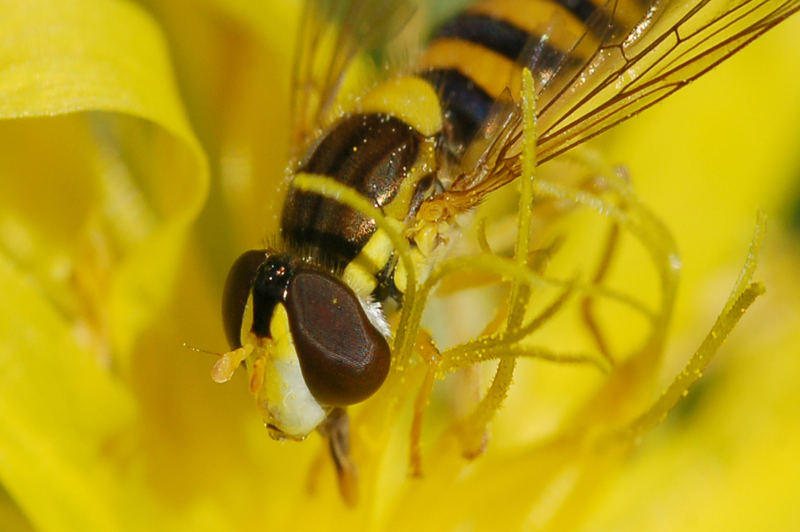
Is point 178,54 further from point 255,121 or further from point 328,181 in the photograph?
point 328,181

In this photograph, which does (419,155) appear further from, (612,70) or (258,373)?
(258,373)

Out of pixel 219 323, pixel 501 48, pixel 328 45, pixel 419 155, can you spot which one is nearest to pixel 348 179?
pixel 419 155

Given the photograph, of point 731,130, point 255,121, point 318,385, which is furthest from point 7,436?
point 731,130

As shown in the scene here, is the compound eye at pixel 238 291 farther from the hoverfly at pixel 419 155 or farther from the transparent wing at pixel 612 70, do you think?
the transparent wing at pixel 612 70

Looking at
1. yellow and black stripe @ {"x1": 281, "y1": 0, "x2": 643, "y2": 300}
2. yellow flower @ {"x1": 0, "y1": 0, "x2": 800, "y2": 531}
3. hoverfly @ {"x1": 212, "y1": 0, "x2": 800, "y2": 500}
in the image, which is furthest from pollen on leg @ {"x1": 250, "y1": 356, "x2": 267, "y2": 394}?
yellow flower @ {"x1": 0, "y1": 0, "x2": 800, "y2": 531}

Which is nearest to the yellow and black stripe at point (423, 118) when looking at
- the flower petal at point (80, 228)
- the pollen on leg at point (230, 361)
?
the pollen on leg at point (230, 361)

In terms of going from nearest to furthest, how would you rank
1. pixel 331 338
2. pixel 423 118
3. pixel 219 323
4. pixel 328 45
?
pixel 331 338 < pixel 423 118 < pixel 328 45 < pixel 219 323

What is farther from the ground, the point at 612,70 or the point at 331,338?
the point at 612,70
